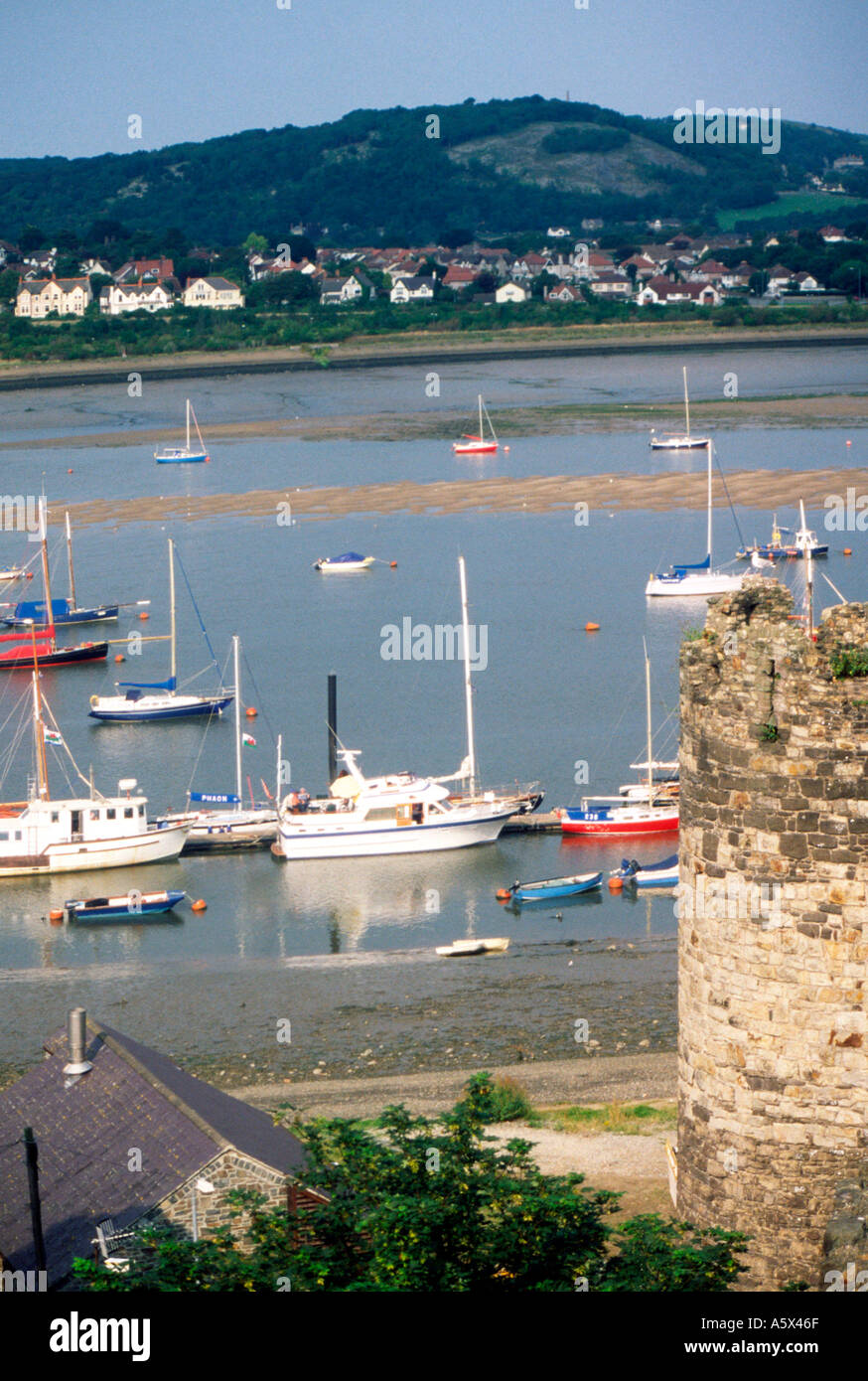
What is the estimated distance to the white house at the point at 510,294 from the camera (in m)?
167

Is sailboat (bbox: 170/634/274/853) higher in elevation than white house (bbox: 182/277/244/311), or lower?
lower

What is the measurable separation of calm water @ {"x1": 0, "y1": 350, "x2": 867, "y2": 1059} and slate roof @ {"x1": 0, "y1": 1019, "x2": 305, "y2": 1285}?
38.8ft

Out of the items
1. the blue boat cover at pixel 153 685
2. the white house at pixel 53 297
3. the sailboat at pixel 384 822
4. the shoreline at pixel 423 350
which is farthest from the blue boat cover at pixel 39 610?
the white house at pixel 53 297

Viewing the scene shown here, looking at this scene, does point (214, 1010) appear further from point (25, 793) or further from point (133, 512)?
point (133, 512)

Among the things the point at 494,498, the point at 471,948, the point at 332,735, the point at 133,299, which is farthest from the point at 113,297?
the point at 471,948

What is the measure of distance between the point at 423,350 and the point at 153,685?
9320 cm

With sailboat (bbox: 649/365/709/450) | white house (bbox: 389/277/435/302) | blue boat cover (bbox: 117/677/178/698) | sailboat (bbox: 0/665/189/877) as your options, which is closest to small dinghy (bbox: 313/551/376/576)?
blue boat cover (bbox: 117/677/178/698)

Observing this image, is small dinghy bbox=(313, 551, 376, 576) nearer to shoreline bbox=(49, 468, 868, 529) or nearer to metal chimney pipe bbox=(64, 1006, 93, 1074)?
shoreline bbox=(49, 468, 868, 529)

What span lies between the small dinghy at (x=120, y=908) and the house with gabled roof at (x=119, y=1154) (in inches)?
728

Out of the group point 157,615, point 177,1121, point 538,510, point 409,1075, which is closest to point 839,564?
point 538,510

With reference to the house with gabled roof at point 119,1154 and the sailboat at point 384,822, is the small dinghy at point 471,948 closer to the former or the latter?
the sailboat at point 384,822

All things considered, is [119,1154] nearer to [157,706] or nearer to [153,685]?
[157,706]

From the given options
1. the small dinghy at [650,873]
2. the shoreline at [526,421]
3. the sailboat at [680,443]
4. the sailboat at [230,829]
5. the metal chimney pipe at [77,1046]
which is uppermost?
the shoreline at [526,421]

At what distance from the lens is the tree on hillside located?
1016 cm
